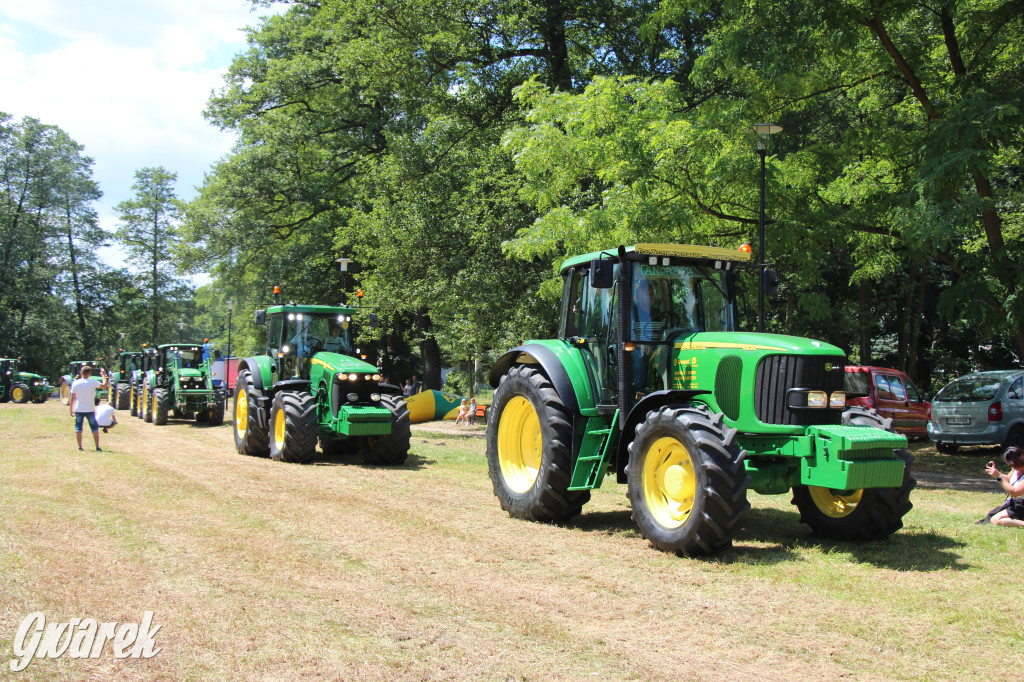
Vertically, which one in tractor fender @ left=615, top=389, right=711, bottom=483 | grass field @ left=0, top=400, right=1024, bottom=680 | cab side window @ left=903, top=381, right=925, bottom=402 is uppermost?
cab side window @ left=903, top=381, right=925, bottom=402

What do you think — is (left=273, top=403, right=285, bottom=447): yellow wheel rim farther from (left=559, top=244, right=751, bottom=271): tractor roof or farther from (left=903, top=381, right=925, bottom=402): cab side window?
(left=903, top=381, right=925, bottom=402): cab side window

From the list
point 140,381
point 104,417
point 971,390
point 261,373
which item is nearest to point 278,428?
point 261,373

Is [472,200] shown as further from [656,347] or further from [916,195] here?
[656,347]

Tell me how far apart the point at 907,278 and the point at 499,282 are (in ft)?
52.4

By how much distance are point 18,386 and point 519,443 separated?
3815cm

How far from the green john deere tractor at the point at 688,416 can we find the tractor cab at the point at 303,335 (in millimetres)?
6982

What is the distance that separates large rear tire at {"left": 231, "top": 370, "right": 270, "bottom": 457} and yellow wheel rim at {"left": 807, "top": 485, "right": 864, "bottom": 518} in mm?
10217

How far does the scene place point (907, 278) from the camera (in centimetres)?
2784

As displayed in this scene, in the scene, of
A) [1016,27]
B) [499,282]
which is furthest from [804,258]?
[499,282]

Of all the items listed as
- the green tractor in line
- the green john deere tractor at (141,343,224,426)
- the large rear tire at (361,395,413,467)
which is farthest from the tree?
the large rear tire at (361,395,413,467)

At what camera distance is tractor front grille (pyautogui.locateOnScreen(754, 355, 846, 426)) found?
722 cm

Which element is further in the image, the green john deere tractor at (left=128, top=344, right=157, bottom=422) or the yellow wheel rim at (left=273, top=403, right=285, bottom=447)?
the green john deere tractor at (left=128, top=344, right=157, bottom=422)

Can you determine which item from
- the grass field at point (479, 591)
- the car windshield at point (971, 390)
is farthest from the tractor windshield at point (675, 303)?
the car windshield at point (971, 390)

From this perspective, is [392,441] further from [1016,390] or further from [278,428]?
[1016,390]
